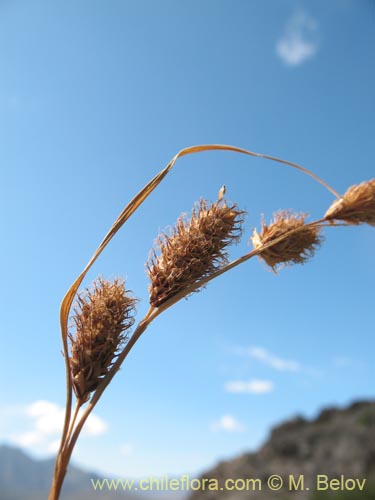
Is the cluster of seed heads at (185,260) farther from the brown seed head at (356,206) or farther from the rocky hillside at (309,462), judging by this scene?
the rocky hillside at (309,462)

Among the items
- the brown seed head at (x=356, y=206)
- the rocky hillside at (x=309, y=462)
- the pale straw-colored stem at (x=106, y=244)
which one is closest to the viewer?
the pale straw-colored stem at (x=106, y=244)

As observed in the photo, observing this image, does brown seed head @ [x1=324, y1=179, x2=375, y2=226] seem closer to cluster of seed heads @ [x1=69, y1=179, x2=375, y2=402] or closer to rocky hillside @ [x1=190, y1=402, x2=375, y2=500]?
cluster of seed heads @ [x1=69, y1=179, x2=375, y2=402]

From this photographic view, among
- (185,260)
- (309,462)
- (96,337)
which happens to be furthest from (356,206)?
(309,462)

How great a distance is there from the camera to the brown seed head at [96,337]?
115 cm

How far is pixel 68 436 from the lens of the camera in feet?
3.55

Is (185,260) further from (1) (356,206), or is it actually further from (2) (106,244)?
(1) (356,206)

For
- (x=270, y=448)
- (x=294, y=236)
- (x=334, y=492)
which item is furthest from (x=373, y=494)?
(x=294, y=236)

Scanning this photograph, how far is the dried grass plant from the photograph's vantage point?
1146 millimetres

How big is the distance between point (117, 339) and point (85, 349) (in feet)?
0.29

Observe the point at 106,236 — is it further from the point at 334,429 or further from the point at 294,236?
the point at 334,429

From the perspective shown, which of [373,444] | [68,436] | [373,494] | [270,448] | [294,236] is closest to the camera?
[68,436]

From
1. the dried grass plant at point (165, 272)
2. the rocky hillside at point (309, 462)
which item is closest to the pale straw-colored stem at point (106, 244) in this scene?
the dried grass plant at point (165, 272)

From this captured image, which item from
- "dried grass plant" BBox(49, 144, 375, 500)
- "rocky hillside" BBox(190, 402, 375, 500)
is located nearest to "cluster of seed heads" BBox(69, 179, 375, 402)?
"dried grass plant" BBox(49, 144, 375, 500)

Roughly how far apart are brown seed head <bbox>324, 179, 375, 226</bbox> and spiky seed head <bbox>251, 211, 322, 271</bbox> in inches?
5.0
